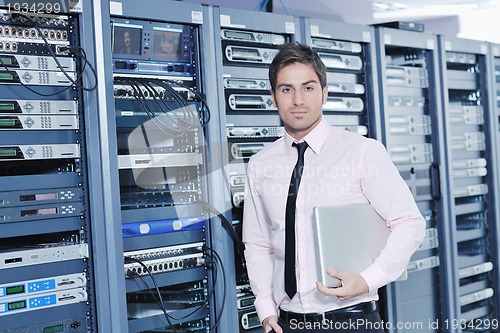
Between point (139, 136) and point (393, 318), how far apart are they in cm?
164

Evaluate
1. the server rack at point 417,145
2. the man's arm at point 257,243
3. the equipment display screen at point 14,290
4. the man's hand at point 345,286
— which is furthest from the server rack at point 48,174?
the server rack at point 417,145

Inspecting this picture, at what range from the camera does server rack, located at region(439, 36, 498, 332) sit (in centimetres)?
371

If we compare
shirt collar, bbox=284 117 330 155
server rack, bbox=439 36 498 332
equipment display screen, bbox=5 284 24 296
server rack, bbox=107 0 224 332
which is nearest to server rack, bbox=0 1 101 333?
equipment display screen, bbox=5 284 24 296

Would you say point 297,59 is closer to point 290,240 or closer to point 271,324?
point 290,240

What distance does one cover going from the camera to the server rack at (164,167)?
8.11 feet

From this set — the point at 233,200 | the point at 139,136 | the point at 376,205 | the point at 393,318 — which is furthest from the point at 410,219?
the point at 393,318

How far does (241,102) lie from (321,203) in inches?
35.7

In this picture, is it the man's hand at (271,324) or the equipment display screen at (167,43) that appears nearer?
the man's hand at (271,324)

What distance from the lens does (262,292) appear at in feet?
7.05

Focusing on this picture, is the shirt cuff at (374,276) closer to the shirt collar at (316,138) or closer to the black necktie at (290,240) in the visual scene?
the black necktie at (290,240)

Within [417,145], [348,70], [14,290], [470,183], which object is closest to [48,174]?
[14,290]

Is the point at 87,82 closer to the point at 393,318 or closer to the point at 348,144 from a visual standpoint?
the point at 348,144

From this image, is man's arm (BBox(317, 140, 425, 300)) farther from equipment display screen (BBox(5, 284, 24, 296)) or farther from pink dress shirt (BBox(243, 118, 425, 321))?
equipment display screen (BBox(5, 284, 24, 296))

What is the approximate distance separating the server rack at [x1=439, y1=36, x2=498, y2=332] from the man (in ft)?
5.92
